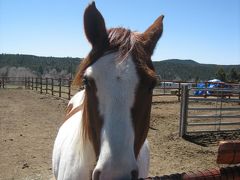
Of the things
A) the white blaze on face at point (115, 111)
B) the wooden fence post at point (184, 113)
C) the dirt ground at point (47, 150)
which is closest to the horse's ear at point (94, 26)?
the white blaze on face at point (115, 111)

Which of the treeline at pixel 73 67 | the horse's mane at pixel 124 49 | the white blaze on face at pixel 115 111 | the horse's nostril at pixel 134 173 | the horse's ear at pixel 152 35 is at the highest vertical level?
the treeline at pixel 73 67

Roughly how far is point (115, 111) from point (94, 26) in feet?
2.35

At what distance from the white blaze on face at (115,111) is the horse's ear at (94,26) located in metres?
0.20

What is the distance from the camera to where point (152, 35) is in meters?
2.20

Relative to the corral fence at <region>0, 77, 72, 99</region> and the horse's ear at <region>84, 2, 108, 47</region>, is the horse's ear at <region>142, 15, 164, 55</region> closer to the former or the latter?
the horse's ear at <region>84, 2, 108, 47</region>

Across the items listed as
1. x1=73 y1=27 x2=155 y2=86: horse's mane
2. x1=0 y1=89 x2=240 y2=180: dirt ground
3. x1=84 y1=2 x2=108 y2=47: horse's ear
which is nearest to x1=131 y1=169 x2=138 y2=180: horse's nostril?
x1=73 y1=27 x2=155 y2=86: horse's mane

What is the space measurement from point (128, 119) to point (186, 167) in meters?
4.50

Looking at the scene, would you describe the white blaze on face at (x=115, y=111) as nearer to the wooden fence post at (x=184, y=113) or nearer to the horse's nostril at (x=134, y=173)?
the horse's nostril at (x=134, y=173)

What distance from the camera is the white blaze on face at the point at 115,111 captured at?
4.94 feet

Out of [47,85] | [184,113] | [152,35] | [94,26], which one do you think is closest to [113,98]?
[94,26]

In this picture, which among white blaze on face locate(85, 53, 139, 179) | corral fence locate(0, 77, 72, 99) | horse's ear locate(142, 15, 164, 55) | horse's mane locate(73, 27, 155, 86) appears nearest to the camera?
white blaze on face locate(85, 53, 139, 179)

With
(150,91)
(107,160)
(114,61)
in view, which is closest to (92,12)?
(114,61)

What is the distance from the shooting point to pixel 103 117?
1.70m

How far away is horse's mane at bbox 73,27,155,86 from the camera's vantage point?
6.19 feet
